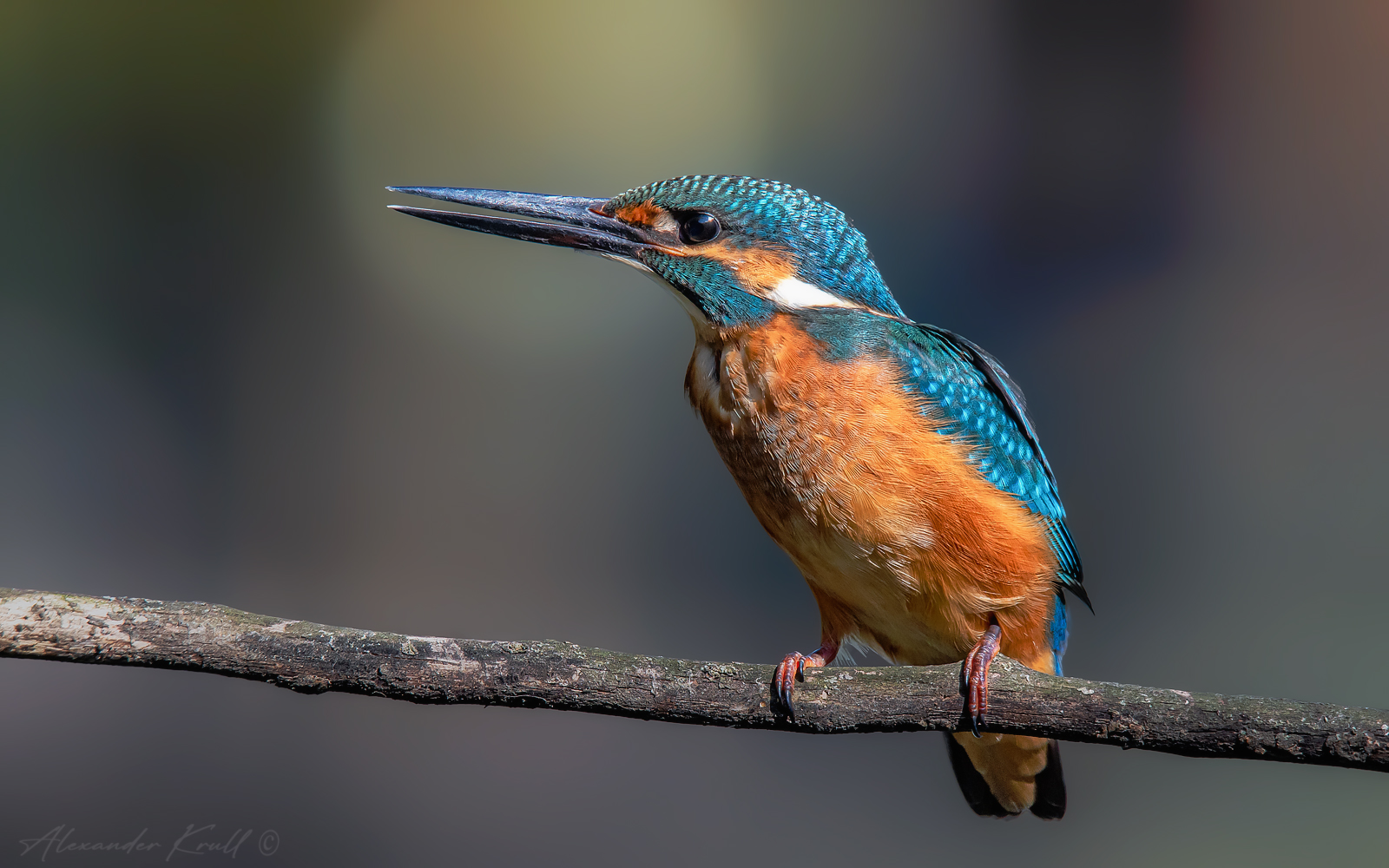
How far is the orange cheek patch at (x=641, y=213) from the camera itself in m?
1.42

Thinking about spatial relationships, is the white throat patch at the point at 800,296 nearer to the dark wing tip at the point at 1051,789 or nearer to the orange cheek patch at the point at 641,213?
the orange cheek patch at the point at 641,213

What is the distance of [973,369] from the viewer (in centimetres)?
146

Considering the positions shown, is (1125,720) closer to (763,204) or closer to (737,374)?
(737,374)

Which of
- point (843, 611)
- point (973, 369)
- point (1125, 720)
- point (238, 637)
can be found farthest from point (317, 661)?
point (973, 369)

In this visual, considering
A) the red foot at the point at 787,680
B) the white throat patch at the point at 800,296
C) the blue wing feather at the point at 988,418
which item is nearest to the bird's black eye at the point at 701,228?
the white throat patch at the point at 800,296

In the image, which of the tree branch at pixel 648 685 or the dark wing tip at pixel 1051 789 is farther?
the dark wing tip at pixel 1051 789

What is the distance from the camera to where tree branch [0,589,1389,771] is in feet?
3.19

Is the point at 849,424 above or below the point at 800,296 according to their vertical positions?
below

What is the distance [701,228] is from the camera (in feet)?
4.61

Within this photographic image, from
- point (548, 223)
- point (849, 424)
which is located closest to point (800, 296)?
point (849, 424)

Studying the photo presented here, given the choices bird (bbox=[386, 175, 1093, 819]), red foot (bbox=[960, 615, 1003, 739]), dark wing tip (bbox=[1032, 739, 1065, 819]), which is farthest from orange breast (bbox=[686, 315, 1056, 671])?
dark wing tip (bbox=[1032, 739, 1065, 819])

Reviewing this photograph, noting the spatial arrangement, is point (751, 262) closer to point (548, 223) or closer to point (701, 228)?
point (701, 228)

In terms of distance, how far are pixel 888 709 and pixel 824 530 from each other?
0.27 metres

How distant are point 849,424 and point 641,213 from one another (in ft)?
1.49
